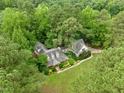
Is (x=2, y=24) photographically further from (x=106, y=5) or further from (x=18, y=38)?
(x=106, y=5)

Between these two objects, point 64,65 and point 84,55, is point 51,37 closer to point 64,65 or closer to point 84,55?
point 64,65

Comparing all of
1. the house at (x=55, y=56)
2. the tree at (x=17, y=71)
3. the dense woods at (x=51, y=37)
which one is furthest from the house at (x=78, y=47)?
the tree at (x=17, y=71)

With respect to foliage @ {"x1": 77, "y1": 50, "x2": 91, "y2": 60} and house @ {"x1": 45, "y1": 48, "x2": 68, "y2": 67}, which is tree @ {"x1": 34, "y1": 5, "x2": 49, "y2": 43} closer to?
house @ {"x1": 45, "y1": 48, "x2": 68, "y2": 67}

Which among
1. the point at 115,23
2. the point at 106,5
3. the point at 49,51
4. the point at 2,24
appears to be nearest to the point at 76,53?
the point at 49,51

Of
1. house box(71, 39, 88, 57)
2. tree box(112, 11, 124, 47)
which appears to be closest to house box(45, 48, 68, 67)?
house box(71, 39, 88, 57)

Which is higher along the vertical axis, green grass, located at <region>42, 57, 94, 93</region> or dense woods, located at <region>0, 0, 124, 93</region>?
dense woods, located at <region>0, 0, 124, 93</region>

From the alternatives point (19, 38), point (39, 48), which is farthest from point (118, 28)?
point (19, 38)

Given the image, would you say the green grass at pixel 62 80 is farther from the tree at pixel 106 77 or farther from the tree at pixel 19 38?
the tree at pixel 19 38
